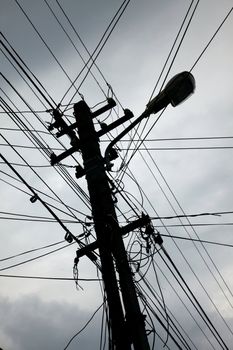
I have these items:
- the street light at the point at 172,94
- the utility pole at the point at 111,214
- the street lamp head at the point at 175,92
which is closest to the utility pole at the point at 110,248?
the utility pole at the point at 111,214

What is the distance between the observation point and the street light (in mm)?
5293

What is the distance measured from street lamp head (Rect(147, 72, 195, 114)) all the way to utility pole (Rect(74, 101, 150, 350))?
128 cm

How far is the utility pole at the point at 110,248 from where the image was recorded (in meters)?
4.18

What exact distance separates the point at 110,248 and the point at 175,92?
8.77ft

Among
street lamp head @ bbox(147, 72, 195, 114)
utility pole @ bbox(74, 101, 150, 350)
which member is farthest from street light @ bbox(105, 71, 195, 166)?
utility pole @ bbox(74, 101, 150, 350)

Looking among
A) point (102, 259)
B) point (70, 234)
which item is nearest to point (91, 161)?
point (70, 234)

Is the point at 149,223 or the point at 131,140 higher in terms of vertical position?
the point at 131,140

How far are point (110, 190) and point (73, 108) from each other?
85.5 inches

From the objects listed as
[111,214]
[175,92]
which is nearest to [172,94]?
[175,92]

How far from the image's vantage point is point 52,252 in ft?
20.3

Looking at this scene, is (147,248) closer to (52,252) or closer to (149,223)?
(149,223)

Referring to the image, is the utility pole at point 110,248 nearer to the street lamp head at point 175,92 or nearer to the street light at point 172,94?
the street light at point 172,94

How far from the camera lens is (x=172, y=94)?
5375mm

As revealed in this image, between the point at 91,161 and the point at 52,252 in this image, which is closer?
the point at 91,161
